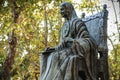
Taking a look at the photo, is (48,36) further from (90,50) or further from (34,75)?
(90,50)

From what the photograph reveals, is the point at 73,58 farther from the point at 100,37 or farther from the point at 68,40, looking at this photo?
the point at 100,37

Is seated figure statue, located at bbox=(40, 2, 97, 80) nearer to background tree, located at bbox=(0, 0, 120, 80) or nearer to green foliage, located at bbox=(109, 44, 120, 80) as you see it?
background tree, located at bbox=(0, 0, 120, 80)

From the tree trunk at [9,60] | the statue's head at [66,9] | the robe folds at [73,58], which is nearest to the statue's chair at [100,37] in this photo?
the robe folds at [73,58]

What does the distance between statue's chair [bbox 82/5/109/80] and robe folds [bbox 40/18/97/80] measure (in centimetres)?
27

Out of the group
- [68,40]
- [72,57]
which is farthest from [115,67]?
[72,57]

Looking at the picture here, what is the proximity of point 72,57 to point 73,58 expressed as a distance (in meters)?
0.03

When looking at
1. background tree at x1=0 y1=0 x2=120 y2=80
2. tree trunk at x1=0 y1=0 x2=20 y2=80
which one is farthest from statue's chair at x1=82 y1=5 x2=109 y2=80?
background tree at x1=0 y1=0 x2=120 y2=80

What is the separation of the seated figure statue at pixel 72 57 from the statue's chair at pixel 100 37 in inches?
10.8

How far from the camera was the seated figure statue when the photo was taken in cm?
838

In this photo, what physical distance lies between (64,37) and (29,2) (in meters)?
5.91

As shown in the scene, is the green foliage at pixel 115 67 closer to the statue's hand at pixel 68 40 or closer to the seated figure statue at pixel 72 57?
the seated figure statue at pixel 72 57

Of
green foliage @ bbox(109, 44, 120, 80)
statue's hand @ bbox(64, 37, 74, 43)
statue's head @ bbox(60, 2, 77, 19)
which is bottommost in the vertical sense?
green foliage @ bbox(109, 44, 120, 80)

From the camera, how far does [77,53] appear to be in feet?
28.2

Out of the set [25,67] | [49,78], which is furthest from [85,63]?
[25,67]
